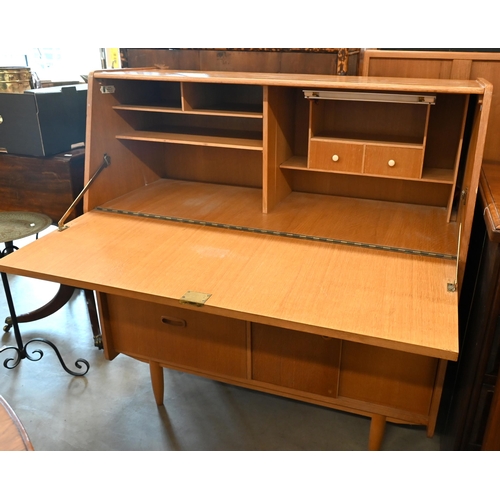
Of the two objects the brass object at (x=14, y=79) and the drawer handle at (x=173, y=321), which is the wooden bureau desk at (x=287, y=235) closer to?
the drawer handle at (x=173, y=321)

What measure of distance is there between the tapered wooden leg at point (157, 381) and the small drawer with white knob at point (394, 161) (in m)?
1.08

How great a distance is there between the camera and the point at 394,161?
1572 millimetres

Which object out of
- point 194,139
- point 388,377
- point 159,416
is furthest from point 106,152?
point 388,377

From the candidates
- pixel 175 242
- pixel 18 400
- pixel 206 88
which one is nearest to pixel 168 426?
pixel 18 400

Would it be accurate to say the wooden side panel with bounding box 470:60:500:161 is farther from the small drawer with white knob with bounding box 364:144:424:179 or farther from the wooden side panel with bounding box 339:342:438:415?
the wooden side panel with bounding box 339:342:438:415

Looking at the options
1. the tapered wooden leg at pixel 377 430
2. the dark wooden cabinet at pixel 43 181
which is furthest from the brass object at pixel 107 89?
the tapered wooden leg at pixel 377 430

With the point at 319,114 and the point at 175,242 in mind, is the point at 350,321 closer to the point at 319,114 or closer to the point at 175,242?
the point at 175,242

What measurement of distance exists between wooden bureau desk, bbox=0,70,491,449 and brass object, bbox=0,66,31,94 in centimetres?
67

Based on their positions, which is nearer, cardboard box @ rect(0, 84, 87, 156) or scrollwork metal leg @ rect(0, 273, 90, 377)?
cardboard box @ rect(0, 84, 87, 156)

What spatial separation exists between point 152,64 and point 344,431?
1731 millimetres

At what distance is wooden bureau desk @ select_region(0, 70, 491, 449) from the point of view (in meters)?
1.24

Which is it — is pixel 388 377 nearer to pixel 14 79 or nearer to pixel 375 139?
pixel 375 139

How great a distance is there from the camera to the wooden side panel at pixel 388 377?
1437 millimetres

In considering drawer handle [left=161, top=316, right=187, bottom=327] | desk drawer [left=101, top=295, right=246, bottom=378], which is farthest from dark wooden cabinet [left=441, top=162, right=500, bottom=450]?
drawer handle [left=161, top=316, right=187, bottom=327]
